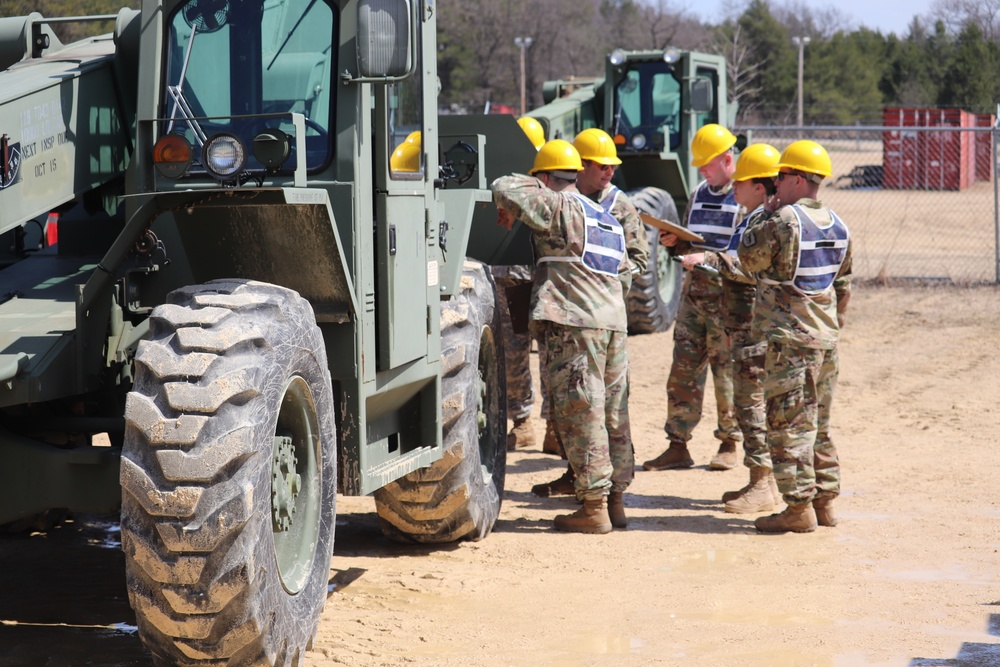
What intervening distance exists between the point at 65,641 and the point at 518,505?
3.35 meters

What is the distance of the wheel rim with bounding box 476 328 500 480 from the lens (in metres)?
7.07

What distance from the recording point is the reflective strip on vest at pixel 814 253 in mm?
7020

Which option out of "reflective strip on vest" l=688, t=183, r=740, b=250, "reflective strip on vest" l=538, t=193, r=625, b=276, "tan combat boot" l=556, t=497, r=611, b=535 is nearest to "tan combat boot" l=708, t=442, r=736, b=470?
"reflective strip on vest" l=688, t=183, r=740, b=250

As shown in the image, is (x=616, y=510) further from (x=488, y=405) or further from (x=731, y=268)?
(x=731, y=268)

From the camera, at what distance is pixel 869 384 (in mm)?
11586

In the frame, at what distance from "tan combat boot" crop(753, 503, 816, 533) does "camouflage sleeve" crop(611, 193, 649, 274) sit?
A: 5.25 feet

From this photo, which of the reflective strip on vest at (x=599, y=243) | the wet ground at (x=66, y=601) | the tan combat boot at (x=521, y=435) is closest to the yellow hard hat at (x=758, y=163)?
the reflective strip on vest at (x=599, y=243)

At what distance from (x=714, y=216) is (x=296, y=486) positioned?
4831mm

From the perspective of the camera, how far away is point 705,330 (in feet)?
28.8

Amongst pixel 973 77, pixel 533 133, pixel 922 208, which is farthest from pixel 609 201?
pixel 973 77

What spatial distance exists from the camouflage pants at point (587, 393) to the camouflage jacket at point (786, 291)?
0.82 metres

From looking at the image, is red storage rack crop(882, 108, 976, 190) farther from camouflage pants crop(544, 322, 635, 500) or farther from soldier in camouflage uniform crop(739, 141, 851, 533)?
camouflage pants crop(544, 322, 635, 500)

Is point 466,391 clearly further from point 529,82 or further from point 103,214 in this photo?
point 529,82

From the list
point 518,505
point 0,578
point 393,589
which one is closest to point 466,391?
point 393,589
